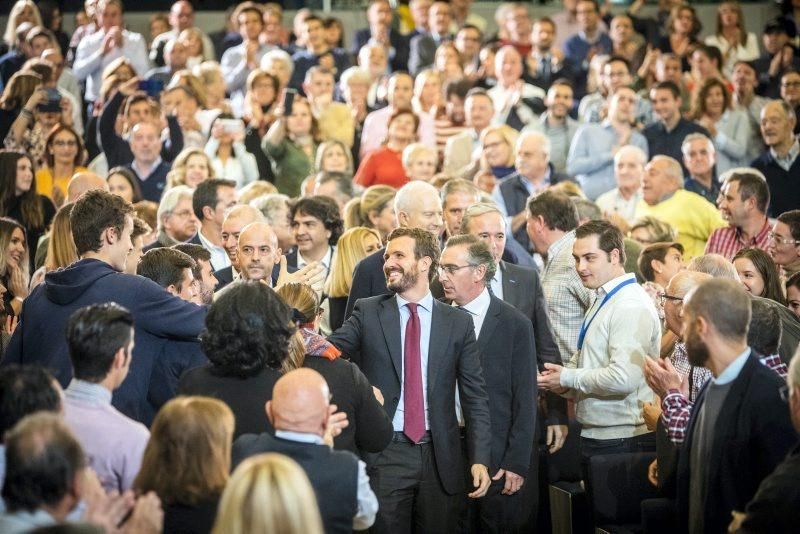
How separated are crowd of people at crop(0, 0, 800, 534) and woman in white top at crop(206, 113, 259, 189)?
0.04m

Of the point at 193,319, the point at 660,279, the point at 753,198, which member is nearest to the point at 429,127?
the point at 753,198

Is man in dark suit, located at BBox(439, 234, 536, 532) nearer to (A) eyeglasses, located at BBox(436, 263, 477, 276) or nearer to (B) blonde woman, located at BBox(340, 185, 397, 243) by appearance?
(A) eyeglasses, located at BBox(436, 263, 477, 276)

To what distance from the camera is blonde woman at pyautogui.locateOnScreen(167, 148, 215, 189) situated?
960 centimetres

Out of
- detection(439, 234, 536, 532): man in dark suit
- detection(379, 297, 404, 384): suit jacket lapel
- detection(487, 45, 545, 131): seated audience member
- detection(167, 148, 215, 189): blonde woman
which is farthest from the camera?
detection(487, 45, 545, 131): seated audience member

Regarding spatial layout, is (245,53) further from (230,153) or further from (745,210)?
(745,210)

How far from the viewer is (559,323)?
7.27m

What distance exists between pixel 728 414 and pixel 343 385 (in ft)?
5.27

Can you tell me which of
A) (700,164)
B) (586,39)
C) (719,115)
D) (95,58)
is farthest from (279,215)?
(586,39)

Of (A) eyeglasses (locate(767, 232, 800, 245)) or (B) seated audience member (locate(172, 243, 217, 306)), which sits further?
(A) eyeglasses (locate(767, 232, 800, 245))

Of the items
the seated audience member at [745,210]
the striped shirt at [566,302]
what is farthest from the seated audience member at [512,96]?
the striped shirt at [566,302]

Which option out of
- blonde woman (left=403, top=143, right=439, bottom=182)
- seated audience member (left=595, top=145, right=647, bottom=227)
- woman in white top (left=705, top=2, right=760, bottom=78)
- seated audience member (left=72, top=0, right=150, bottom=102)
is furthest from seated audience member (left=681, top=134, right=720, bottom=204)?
seated audience member (left=72, top=0, right=150, bottom=102)

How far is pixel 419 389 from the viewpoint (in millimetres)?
5848

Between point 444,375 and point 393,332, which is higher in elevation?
point 393,332

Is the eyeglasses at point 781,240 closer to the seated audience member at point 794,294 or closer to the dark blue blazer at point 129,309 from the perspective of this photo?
the seated audience member at point 794,294
